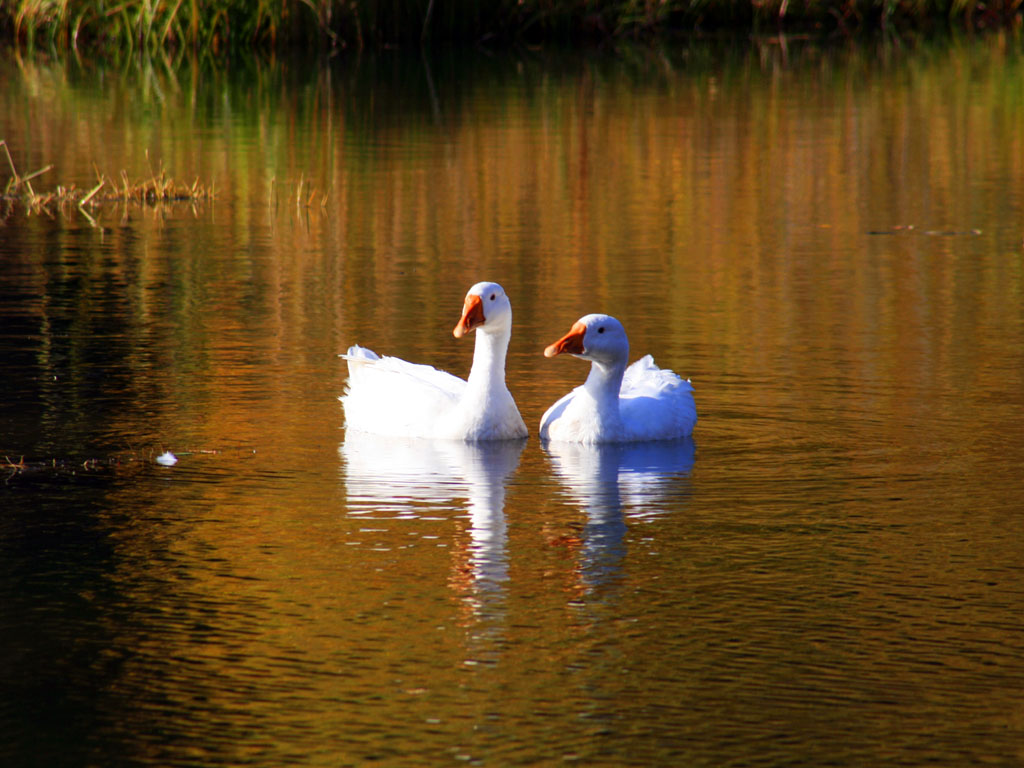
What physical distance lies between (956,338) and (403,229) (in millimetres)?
5992

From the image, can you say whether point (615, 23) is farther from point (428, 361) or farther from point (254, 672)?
point (254, 672)

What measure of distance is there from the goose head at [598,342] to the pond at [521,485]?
0.46m

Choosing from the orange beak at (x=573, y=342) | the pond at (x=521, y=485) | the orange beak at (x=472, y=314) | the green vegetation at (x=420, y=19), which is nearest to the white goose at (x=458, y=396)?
the orange beak at (x=472, y=314)

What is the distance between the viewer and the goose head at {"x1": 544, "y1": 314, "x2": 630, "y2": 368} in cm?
883

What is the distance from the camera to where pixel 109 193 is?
58.0 ft

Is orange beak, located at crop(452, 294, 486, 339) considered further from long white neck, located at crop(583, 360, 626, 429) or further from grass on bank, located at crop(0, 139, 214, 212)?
grass on bank, located at crop(0, 139, 214, 212)

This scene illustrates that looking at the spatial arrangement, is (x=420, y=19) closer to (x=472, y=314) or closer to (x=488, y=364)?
(x=472, y=314)

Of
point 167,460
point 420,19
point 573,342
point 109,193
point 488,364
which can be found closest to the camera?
point 167,460

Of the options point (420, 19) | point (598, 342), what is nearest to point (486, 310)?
point (598, 342)

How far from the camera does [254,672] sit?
5.50 metres

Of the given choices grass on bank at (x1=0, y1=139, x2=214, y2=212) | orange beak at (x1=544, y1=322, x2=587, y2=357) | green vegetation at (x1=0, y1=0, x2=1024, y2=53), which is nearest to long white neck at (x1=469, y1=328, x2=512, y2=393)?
orange beak at (x1=544, y1=322, x2=587, y2=357)

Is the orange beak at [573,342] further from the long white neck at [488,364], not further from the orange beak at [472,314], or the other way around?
the orange beak at [472,314]

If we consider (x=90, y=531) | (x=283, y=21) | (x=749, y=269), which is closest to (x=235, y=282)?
(x=749, y=269)

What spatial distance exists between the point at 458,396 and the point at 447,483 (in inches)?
44.1
